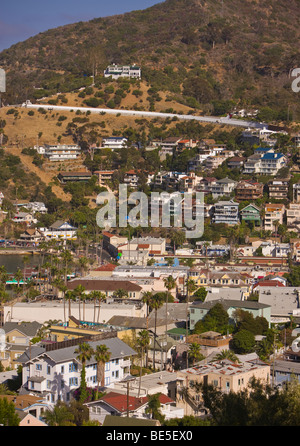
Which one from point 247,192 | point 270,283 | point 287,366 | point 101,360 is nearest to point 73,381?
point 101,360

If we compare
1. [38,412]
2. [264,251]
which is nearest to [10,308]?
[38,412]

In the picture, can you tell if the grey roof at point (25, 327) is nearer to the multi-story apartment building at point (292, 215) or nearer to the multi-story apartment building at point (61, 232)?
the multi-story apartment building at point (61, 232)

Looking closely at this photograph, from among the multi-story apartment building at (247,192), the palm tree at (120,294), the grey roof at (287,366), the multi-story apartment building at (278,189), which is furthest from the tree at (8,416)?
the multi-story apartment building at (278,189)

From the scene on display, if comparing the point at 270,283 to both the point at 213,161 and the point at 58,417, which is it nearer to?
the point at 58,417

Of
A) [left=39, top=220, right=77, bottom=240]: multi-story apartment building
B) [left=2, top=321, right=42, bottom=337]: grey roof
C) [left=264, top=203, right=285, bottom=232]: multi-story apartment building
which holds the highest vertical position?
[left=264, top=203, right=285, bottom=232]: multi-story apartment building

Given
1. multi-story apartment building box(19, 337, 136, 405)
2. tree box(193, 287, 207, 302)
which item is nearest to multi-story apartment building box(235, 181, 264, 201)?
tree box(193, 287, 207, 302)

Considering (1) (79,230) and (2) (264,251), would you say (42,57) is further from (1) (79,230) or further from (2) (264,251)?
(2) (264,251)

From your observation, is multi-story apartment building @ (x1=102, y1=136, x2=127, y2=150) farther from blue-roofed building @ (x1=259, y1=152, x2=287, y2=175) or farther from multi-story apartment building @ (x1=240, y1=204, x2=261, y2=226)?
multi-story apartment building @ (x1=240, y1=204, x2=261, y2=226)
